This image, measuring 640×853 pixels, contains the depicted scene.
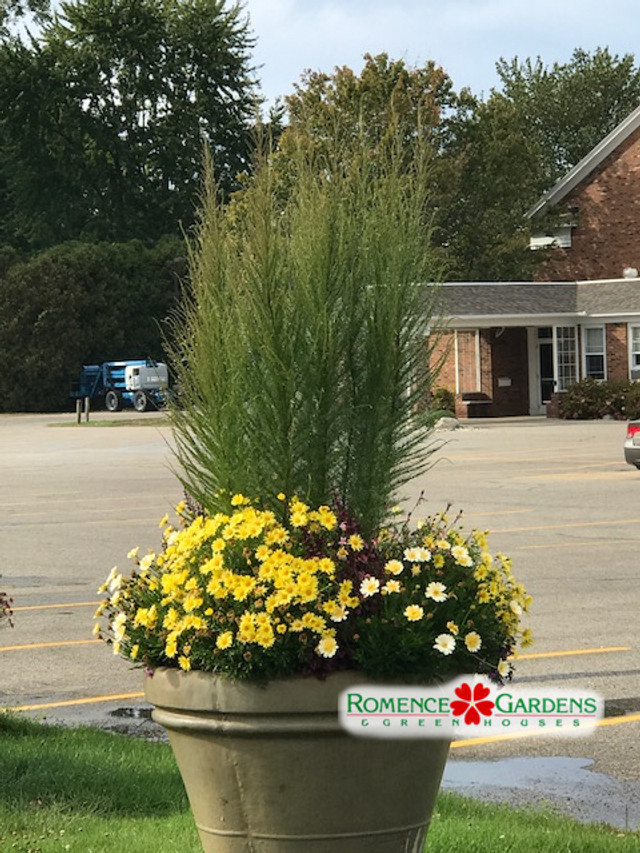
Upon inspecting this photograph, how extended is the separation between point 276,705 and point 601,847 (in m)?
1.88

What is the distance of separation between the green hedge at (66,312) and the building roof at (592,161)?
705 inches

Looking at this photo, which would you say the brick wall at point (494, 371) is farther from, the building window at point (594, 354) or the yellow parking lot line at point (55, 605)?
the yellow parking lot line at point (55, 605)

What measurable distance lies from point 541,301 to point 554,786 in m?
47.8

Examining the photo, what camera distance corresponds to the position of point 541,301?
54.7m

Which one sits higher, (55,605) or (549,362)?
(549,362)

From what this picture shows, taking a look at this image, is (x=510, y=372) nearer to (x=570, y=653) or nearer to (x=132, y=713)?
(x=570, y=653)

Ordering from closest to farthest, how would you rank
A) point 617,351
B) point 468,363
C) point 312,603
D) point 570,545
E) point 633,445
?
point 312,603
point 570,545
point 633,445
point 617,351
point 468,363

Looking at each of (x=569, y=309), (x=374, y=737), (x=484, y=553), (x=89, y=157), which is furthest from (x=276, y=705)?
(x=89, y=157)

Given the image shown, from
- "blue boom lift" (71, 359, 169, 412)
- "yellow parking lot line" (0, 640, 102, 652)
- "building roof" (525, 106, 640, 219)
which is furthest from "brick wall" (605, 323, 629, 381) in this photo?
"yellow parking lot line" (0, 640, 102, 652)

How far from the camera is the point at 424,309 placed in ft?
18.7

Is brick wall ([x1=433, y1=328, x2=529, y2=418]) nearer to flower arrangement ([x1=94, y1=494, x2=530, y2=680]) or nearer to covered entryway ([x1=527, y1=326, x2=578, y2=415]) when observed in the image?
covered entryway ([x1=527, y1=326, x2=578, y2=415])

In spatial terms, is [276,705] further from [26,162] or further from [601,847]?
[26,162]

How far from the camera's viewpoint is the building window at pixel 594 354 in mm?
53562

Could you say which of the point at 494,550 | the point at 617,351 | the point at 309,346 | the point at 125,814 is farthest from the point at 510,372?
the point at 309,346
